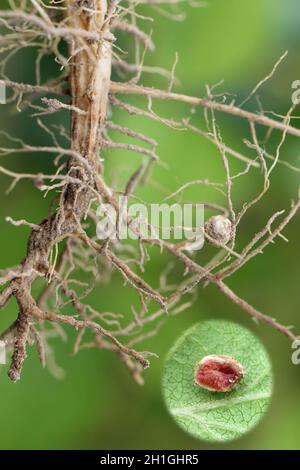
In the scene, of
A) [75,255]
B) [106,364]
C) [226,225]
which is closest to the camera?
[226,225]

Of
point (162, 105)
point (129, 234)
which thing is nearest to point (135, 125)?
point (162, 105)

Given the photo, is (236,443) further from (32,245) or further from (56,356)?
(32,245)

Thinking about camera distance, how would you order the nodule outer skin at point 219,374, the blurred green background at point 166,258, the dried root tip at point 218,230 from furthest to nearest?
the blurred green background at point 166,258 → the nodule outer skin at point 219,374 → the dried root tip at point 218,230

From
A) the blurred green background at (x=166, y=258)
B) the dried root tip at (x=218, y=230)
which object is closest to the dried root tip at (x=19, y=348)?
the dried root tip at (x=218, y=230)

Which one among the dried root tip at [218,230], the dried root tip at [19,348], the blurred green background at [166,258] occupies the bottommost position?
the dried root tip at [19,348]

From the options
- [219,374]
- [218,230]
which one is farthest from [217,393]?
[218,230]

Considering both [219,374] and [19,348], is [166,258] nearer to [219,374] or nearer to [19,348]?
[219,374]

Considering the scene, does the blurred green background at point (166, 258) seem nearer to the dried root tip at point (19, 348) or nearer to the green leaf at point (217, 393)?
the green leaf at point (217, 393)
